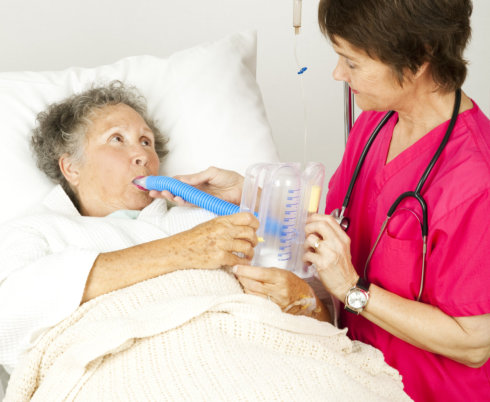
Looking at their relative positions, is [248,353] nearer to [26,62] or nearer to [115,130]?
[115,130]

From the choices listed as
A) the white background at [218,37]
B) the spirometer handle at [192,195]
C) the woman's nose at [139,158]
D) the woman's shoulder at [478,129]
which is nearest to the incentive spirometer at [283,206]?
the spirometer handle at [192,195]

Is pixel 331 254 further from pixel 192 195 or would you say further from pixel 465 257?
pixel 192 195

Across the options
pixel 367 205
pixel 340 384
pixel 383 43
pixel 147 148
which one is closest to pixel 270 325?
pixel 340 384

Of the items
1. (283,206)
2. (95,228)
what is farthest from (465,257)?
(95,228)

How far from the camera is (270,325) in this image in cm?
135

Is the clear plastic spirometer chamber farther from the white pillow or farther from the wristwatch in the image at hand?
the white pillow

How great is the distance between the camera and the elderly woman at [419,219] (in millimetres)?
1350

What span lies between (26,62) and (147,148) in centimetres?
81

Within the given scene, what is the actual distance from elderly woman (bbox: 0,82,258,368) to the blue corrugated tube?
0.28 feet

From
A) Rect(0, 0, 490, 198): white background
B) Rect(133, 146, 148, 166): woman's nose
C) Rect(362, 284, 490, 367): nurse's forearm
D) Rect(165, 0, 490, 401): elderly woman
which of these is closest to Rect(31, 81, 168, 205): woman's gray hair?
Rect(133, 146, 148, 166): woman's nose

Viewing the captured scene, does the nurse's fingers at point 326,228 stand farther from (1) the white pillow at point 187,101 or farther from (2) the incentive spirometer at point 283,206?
(1) the white pillow at point 187,101

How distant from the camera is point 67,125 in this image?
1936mm

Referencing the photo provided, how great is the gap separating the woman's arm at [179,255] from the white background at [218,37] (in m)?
1.30

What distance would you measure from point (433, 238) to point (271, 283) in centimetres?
38
